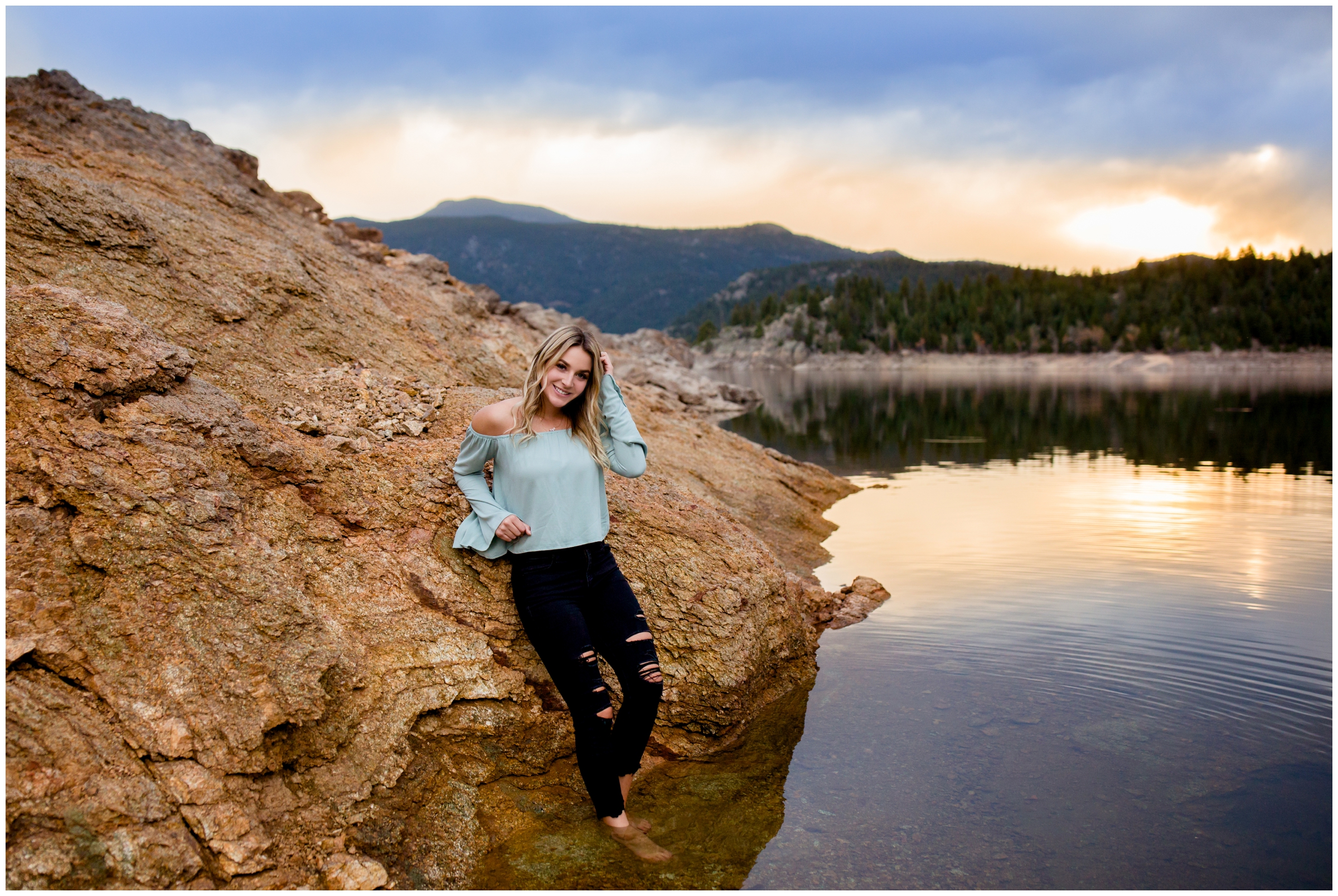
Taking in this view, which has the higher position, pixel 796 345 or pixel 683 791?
pixel 796 345

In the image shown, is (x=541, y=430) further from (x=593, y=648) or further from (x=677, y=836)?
(x=677, y=836)

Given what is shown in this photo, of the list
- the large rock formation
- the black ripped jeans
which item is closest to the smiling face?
the black ripped jeans

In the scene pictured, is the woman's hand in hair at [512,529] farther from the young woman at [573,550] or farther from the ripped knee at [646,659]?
the ripped knee at [646,659]

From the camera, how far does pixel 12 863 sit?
3365mm

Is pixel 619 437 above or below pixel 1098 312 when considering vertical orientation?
below

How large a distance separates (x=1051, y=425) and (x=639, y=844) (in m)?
32.7

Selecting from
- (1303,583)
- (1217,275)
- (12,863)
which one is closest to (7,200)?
(12,863)

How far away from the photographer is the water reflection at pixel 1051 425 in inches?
947

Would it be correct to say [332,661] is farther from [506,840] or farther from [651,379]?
[651,379]

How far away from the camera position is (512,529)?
16.6 feet

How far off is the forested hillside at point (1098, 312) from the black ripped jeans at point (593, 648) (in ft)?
414

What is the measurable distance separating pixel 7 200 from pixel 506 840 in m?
5.73

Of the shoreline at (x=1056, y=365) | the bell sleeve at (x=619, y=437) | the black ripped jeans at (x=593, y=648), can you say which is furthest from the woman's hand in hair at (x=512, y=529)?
the shoreline at (x=1056, y=365)

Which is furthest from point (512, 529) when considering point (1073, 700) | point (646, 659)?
point (1073, 700)
